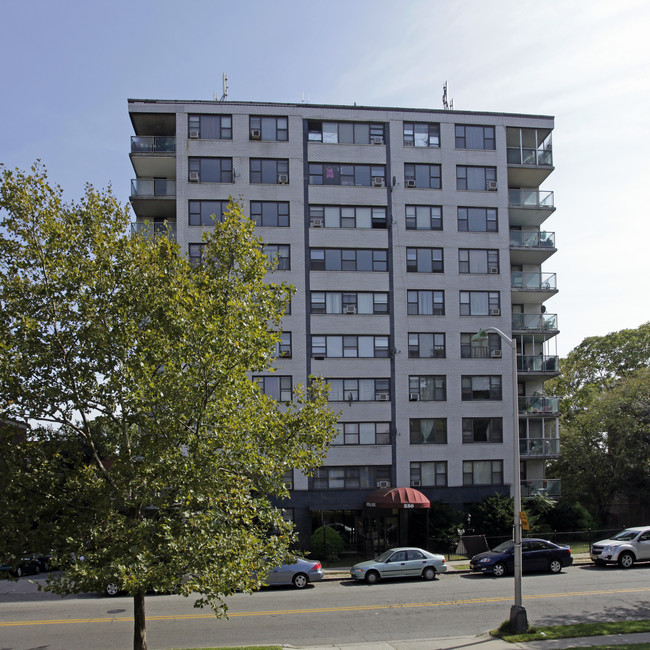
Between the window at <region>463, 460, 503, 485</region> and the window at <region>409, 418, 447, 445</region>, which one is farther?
the window at <region>463, 460, 503, 485</region>

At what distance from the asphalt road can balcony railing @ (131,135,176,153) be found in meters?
23.8

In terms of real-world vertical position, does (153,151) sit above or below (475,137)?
below

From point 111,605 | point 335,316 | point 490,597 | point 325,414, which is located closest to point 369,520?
point 335,316

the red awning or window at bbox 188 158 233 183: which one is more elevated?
window at bbox 188 158 233 183

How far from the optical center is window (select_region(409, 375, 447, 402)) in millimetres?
38625

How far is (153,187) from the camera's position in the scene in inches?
1507

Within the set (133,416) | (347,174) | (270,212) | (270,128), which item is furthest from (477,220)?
(133,416)

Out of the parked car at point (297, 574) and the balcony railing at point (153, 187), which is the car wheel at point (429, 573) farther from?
the balcony railing at point (153, 187)

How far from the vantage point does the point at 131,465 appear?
484 inches

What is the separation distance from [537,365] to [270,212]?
59.5 ft

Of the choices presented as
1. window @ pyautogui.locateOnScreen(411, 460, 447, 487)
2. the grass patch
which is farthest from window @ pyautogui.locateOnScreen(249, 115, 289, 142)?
the grass patch

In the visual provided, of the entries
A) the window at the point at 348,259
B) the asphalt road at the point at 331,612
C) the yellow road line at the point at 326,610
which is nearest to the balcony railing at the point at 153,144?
the window at the point at 348,259

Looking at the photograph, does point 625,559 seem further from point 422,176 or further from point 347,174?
point 347,174

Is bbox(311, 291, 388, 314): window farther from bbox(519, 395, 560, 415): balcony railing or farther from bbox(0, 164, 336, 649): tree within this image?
bbox(0, 164, 336, 649): tree
